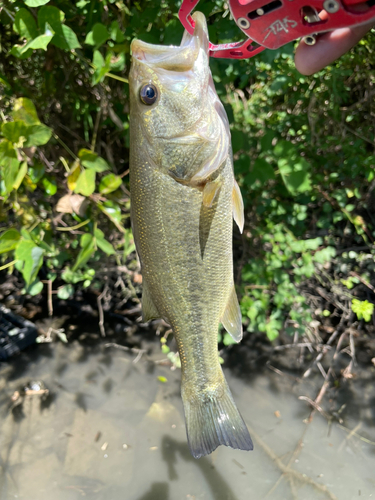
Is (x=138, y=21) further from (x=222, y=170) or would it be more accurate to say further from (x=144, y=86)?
(x=222, y=170)

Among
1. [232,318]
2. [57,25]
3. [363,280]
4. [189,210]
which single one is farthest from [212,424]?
[363,280]

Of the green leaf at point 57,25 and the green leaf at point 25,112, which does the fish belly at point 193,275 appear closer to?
the green leaf at point 57,25

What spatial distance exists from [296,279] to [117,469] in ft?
5.31

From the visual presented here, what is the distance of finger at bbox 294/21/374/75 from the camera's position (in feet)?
2.95

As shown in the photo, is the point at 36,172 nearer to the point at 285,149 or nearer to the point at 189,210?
the point at 189,210

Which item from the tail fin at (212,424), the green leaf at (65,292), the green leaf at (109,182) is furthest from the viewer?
the green leaf at (65,292)

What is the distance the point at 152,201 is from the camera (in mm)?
991

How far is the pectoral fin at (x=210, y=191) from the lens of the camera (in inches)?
38.2

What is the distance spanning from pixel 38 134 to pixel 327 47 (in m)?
1.21

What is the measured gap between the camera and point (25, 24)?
1298 millimetres

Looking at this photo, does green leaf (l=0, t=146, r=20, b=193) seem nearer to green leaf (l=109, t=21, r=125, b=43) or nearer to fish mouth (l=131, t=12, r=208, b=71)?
green leaf (l=109, t=21, r=125, b=43)

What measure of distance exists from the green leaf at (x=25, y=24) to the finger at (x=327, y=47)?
40.3 inches

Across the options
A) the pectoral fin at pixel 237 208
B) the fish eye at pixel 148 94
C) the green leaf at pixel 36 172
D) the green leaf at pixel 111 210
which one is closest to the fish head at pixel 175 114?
the fish eye at pixel 148 94

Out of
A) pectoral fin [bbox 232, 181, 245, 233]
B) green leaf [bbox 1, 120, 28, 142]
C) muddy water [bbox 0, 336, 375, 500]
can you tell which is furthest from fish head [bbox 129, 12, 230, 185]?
muddy water [bbox 0, 336, 375, 500]
